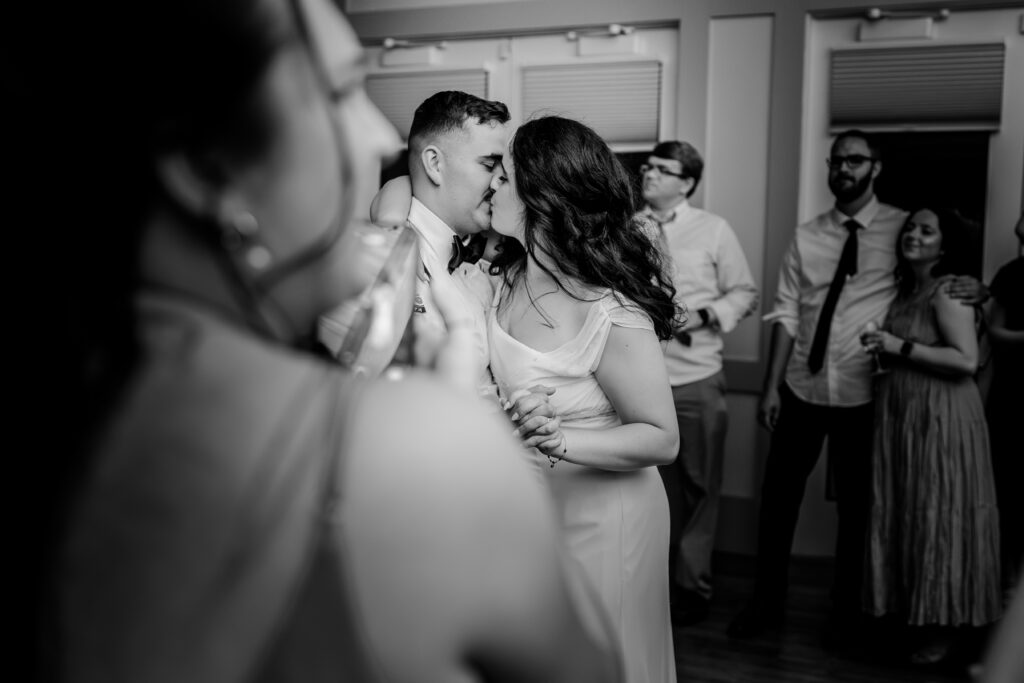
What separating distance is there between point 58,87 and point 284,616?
0.29m

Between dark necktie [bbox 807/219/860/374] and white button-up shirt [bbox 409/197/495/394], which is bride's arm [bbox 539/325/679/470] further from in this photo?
dark necktie [bbox 807/219/860/374]

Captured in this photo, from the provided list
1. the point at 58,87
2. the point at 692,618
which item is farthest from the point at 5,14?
the point at 692,618

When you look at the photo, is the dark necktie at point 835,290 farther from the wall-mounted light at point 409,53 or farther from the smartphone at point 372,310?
the smartphone at point 372,310

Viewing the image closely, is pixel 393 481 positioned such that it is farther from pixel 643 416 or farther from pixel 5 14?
pixel 643 416

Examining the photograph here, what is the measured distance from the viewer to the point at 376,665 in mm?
506

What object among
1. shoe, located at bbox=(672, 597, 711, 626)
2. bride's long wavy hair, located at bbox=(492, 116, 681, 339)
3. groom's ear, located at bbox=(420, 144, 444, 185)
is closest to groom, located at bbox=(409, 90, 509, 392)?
groom's ear, located at bbox=(420, 144, 444, 185)

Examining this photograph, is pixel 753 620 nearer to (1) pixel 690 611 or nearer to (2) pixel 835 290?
(1) pixel 690 611

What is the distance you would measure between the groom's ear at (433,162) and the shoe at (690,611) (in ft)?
7.45

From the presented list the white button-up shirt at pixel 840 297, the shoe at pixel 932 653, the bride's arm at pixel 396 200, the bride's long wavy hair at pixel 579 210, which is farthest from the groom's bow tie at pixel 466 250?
the shoe at pixel 932 653

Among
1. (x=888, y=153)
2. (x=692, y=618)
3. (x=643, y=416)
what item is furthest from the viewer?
(x=888, y=153)

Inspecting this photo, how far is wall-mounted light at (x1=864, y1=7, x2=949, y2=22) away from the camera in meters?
4.27

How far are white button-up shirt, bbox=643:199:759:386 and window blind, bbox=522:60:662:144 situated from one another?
0.78 metres

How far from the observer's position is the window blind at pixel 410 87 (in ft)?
16.7

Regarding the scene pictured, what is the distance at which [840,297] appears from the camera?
390 centimetres
